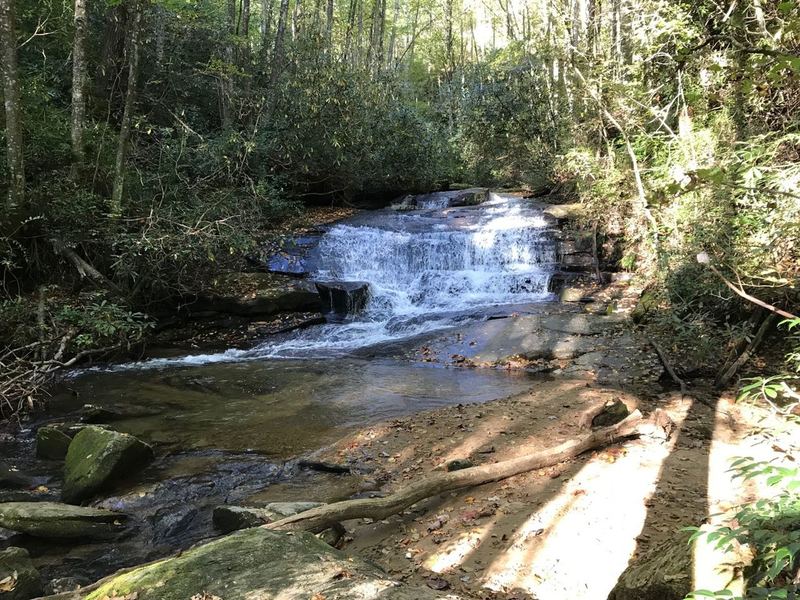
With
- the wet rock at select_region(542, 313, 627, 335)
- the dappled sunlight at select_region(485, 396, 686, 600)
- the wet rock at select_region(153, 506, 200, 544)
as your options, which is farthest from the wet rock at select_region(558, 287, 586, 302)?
the wet rock at select_region(153, 506, 200, 544)

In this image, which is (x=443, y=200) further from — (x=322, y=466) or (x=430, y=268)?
(x=322, y=466)

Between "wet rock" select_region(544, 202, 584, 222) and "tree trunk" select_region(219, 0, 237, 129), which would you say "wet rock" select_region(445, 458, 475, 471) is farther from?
"tree trunk" select_region(219, 0, 237, 129)

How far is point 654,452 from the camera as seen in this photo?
496 cm

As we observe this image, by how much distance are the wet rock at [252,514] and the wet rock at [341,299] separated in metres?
8.03

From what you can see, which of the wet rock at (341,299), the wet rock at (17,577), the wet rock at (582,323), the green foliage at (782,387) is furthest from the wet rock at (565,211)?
the wet rock at (17,577)

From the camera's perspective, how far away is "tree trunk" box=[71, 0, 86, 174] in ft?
31.8

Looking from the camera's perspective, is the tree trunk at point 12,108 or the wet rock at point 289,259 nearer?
the tree trunk at point 12,108

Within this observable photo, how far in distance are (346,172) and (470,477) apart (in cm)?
1527

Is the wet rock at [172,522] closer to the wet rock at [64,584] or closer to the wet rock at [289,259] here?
the wet rock at [64,584]

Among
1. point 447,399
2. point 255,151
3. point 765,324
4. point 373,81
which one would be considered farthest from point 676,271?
point 373,81

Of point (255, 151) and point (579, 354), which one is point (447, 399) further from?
point (255, 151)

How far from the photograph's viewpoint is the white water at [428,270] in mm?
11734

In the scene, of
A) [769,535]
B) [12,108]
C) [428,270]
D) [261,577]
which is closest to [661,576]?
[769,535]

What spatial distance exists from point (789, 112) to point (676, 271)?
270cm
